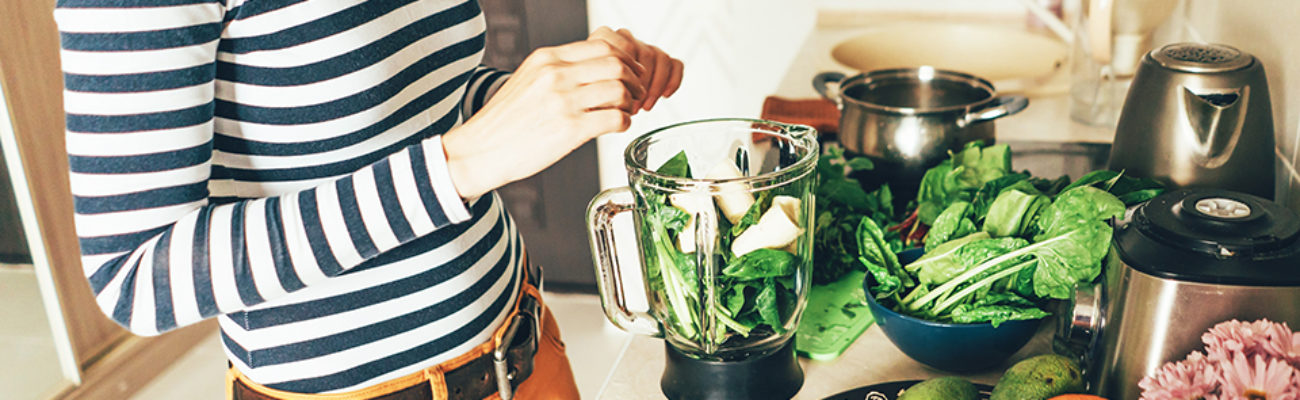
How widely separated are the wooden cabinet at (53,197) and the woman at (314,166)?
1571 mm

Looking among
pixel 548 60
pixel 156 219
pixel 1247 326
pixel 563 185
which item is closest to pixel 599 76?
pixel 548 60

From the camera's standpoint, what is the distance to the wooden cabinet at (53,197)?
201 centimetres

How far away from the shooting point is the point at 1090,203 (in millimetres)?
725

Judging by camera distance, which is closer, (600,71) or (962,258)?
(600,71)

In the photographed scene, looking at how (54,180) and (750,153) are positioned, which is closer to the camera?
(750,153)

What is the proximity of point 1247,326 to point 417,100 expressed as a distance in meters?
0.65

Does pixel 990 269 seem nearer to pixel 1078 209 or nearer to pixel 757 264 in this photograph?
pixel 1078 209

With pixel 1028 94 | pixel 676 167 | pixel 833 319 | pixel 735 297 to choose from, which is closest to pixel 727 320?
pixel 735 297

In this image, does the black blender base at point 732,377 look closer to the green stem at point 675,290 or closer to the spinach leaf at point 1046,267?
the green stem at point 675,290

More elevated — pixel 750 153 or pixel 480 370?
pixel 750 153

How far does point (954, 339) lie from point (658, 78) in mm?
344

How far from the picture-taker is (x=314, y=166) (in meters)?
0.75

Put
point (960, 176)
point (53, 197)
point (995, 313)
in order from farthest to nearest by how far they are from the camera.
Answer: point (53, 197), point (960, 176), point (995, 313)

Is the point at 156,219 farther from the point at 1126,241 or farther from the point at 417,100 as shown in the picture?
the point at 1126,241
